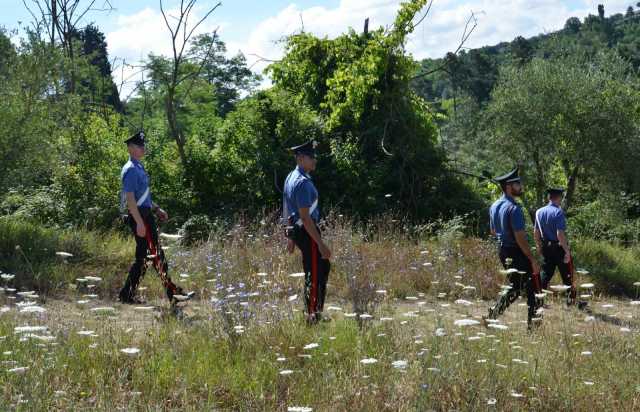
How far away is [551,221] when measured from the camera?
10594mm

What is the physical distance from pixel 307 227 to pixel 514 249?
8.50ft

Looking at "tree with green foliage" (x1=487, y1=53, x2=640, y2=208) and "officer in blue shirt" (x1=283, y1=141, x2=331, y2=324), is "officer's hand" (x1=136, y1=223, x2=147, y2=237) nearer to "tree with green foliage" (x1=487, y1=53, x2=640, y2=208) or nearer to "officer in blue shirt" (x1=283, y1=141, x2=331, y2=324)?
"officer in blue shirt" (x1=283, y1=141, x2=331, y2=324)

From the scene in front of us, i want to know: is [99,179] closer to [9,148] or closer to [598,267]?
[9,148]

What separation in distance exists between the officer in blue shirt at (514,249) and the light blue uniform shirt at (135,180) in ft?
12.8

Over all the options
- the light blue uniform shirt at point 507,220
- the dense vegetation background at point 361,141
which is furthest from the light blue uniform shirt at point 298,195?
the dense vegetation background at point 361,141

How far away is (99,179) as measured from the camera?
15391 mm

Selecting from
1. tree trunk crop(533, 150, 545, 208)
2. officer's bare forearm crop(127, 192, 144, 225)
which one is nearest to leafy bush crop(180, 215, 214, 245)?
officer's bare forearm crop(127, 192, 144, 225)

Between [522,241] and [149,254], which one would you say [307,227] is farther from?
[522,241]

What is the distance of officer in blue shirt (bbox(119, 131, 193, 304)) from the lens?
27.3ft

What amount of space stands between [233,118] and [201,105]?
24.8 meters

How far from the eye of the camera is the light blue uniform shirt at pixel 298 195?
23.5 ft

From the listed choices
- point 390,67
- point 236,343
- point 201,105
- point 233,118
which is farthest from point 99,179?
point 201,105

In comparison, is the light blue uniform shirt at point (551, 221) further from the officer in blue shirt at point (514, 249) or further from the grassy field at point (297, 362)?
the grassy field at point (297, 362)

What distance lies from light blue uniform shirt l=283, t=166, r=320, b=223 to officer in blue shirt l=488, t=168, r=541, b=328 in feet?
7.49
